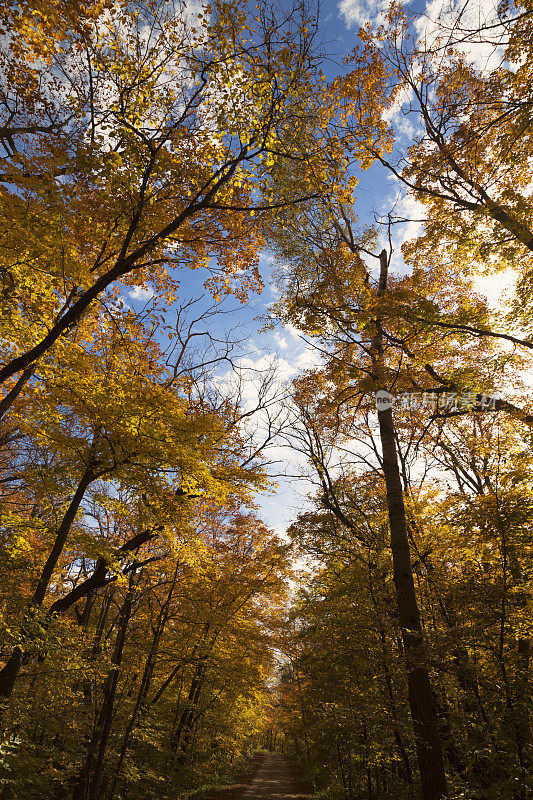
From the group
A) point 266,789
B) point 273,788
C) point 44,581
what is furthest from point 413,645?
point 273,788

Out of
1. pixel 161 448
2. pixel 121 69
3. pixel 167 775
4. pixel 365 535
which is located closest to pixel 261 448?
pixel 365 535

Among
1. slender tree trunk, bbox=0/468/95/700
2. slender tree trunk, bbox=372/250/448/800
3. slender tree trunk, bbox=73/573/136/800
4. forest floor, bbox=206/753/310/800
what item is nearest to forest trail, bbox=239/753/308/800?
forest floor, bbox=206/753/310/800

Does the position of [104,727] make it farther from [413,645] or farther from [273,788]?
[273,788]

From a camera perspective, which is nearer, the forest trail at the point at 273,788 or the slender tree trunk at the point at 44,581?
the slender tree trunk at the point at 44,581

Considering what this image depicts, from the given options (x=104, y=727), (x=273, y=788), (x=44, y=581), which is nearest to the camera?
(x=104, y=727)

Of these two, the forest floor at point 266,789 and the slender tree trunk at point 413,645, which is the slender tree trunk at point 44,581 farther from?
the forest floor at point 266,789

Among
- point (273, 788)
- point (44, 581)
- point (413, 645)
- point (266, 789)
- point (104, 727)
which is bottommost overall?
point (273, 788)

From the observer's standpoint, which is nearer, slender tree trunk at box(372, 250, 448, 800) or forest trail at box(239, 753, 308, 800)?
slender tree trunk at box(372, 250, 448, 800)

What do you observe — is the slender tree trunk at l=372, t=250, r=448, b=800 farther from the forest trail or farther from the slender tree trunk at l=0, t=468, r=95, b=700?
the forest trail

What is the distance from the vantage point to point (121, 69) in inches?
165

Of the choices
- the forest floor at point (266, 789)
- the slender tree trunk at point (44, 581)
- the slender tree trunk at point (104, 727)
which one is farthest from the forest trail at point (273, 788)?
the slender tree trunk at point (44, 581)

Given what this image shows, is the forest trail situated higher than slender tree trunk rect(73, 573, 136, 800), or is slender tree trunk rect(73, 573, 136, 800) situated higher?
slender tree trunk rect(73, 573, 136, 800)

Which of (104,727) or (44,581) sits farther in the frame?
(44,581)

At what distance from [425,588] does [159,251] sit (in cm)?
799
